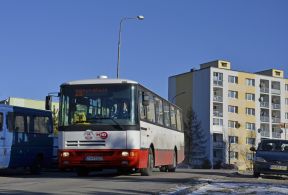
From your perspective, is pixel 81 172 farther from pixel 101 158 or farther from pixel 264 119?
pixel 264 119

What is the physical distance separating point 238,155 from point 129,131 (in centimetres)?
8582

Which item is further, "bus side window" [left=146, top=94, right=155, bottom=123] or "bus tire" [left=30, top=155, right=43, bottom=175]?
"bus tire" [left=30, top=155, right=43, bottom=175]

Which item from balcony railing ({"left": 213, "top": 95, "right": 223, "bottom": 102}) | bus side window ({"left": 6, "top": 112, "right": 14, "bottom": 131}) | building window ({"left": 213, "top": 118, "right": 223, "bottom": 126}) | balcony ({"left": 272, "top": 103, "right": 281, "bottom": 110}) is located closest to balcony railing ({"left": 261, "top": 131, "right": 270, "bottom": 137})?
balcony ({"left": 272, "top": 103, "right": 281, "bottom": 110})

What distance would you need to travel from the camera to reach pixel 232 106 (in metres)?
103

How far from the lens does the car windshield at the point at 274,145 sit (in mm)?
23273

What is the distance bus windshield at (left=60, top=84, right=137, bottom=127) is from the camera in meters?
18.7

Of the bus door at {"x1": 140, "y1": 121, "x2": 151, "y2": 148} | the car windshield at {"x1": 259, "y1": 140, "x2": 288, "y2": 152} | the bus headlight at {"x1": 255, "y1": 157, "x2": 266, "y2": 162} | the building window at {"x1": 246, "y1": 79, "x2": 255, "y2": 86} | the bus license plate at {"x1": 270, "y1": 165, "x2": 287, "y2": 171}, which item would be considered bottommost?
the bus license plate at {"x1": 270, "y1": 165, "x2": 287, "y2": 171}

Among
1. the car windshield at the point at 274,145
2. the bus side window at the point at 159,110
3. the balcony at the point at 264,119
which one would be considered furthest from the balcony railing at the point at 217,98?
the bus side window at the point at 159,110

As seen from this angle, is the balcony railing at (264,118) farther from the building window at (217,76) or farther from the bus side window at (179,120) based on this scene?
the bus side window at (179,120)

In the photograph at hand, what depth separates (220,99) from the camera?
330ft

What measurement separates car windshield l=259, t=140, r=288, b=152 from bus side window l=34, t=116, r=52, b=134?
9.03 meters

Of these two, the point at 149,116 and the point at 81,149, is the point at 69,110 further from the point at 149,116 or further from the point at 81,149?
the point at 149,116

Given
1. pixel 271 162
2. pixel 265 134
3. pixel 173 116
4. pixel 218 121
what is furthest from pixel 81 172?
pixel 265 134

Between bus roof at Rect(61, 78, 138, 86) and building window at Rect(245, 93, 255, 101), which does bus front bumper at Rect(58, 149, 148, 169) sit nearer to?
bus roof at Rect(61, 78, 138, 86)
